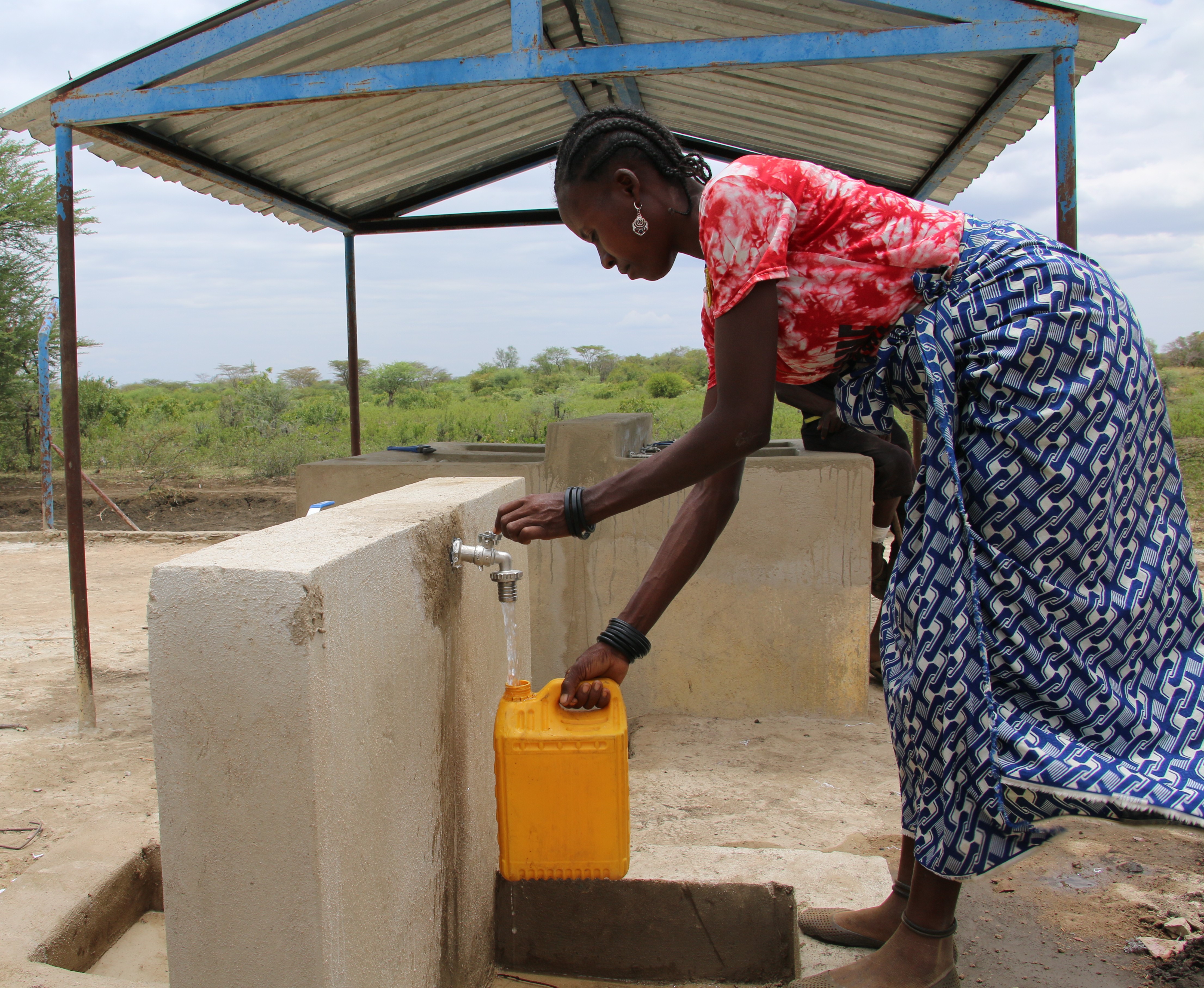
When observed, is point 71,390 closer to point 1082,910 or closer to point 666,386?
point 1082,910

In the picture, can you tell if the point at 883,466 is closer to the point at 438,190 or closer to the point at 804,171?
the point at 804,171

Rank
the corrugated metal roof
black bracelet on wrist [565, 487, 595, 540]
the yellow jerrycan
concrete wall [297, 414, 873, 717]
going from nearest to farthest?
black bracelet on wrist [565, 487, 595, 540]
the yellow jerrycan
the corrugated metal roof
concrete wall [297, 414, 873, 717]

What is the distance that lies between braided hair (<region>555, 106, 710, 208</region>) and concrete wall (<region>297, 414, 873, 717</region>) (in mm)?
2480

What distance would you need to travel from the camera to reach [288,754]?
1165mm

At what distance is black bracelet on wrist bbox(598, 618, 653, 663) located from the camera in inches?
68.7

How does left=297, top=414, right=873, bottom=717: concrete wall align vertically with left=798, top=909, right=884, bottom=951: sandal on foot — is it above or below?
above

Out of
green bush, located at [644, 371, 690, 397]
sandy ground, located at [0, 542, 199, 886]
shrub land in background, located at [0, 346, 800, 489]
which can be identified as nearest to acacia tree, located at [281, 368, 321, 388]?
shrub land in background, located at [0, 346, 800, 489]

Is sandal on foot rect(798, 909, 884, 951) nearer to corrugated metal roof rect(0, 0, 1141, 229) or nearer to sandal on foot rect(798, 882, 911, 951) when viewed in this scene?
sandal on foot rect(798, 882, 911, 951)

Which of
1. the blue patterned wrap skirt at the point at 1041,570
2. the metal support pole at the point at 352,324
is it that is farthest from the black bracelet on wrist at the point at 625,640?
the metal support pole at the point at 352,324

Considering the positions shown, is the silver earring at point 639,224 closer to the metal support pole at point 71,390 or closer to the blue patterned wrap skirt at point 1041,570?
the blue patterned wrap skirt at point 1041,570

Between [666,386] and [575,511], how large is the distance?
952 inches

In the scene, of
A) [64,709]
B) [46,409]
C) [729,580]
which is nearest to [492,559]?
[729,580]

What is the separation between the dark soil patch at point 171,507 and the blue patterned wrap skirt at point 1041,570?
941cm

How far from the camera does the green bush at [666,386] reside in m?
25.4
